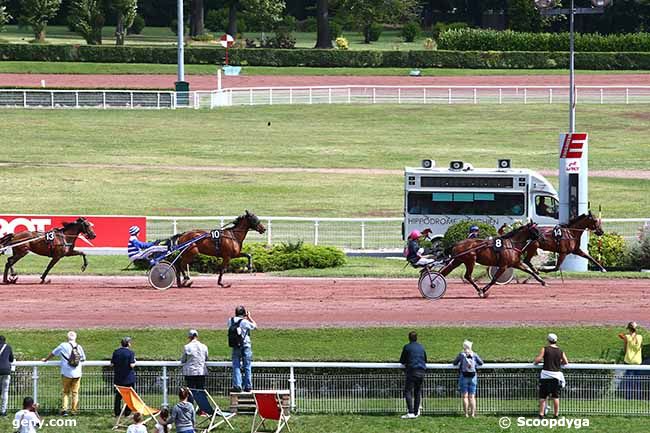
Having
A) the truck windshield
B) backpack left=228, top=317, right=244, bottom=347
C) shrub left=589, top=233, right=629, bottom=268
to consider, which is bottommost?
backpack left=228, top=317, right=244, bottom=347

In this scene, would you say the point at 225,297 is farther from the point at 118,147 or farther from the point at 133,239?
the point at 118,147

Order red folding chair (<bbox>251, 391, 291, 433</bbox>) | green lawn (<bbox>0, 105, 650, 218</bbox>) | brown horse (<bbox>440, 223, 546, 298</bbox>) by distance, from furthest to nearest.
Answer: green lawn (<bbox>0, 105, 650, 218</bbox>) → brown horse (<bbox>440, 223, 546, 298</bbox>) → red folding chair (<bbox>251, 391, 291, 433</bbox>)

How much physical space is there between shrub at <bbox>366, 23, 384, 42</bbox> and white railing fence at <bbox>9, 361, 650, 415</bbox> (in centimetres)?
7322

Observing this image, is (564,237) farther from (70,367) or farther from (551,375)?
(70,367)

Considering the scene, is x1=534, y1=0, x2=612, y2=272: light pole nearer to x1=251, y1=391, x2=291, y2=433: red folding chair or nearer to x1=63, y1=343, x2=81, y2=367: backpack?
x1=251, y1=391, x2=291, y2=433: red folding chair

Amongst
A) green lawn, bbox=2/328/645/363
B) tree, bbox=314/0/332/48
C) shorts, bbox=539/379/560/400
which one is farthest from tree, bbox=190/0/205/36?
shorts, bbox=539/379/560/400

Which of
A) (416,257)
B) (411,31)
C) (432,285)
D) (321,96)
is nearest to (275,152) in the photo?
(321,96)

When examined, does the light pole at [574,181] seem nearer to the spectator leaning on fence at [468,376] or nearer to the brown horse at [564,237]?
the brown horse at [564,237]

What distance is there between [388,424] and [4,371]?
Answer: 5239 millimetres

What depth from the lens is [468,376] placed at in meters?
18.3

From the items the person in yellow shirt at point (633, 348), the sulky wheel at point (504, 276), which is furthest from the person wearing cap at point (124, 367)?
the sulky wheel at point (504, 276)

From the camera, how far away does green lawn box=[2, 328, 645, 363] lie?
812 inches

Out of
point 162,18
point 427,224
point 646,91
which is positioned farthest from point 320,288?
point 162,18

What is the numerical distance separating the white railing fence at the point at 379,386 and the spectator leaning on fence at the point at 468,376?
0.19 m
